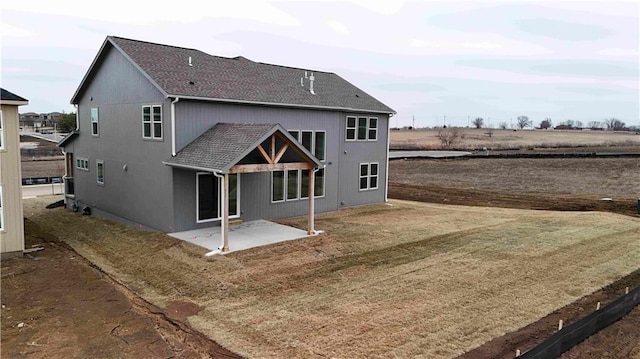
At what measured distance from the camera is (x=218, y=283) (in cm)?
1011

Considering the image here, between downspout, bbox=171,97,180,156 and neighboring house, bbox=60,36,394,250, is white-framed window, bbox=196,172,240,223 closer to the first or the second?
neighboring house, bbox=60,36,394,250

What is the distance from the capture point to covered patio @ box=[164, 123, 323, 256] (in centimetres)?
1216

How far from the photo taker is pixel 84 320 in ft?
27.5

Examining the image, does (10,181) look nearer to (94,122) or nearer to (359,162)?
(94,122)

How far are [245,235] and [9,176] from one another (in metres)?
6.61

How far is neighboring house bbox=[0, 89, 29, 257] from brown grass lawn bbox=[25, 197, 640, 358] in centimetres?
182

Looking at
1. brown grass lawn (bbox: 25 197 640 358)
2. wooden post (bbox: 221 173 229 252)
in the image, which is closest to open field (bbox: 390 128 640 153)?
brown grass lawn (bbox: 25 197 640 358)

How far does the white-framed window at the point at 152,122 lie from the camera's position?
1446 centimetres

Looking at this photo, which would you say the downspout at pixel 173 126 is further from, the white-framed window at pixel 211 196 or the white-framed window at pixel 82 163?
the white-framed window at pixel 82 163

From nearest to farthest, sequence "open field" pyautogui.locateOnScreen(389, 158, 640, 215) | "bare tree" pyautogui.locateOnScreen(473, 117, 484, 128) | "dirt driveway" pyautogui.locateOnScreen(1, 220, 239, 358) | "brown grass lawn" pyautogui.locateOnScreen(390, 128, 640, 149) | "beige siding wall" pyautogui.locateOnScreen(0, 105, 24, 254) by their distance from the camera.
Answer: "dirt driveway" pyautogui.locateOnScreen(1, 220, 239, 358) → "beige siding wall" pyautogui.locateOnScreen(0, 105, 24, 254) → "open field" pyautogui.locateOnScreen(389, 158, 640, 215) → "brown grass lawn" pyautogui.locateOnScreen(390, 128, 640, 149) → "bare tree" pyautogui.locateOnScreen(473, 117, 484, 128)

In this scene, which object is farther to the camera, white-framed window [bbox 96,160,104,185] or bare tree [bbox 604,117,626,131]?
bare tree [bbox 604,117,626,131]

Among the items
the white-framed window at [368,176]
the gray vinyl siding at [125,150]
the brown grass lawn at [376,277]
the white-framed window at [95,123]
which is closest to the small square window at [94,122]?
the white-framed window at [95,123]

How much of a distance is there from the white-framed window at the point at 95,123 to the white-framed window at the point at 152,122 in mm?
4280

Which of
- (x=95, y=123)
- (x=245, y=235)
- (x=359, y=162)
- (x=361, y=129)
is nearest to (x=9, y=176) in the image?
(x=245, y=235)
